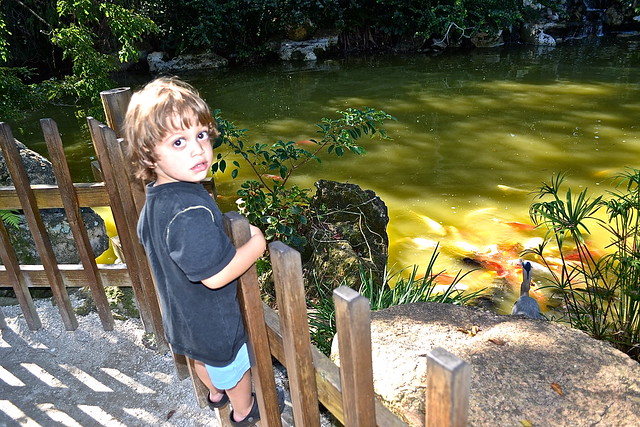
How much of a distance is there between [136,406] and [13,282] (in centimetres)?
101

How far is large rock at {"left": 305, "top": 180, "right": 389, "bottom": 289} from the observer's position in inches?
124

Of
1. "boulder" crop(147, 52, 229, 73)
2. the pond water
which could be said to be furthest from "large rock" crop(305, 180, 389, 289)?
"boulder" crop(147, 52, 229, 73)

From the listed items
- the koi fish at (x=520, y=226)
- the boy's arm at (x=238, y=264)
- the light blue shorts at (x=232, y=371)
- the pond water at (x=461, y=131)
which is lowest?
the koi fish at (x=520, y=226)

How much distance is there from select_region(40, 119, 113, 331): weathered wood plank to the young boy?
0.90m

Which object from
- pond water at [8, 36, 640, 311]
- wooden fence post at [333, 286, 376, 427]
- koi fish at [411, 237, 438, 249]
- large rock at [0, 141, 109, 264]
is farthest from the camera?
pond water at [8, 36, 640, 311]

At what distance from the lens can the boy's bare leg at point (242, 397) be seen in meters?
1.74

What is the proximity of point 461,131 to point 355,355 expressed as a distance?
6417 mm

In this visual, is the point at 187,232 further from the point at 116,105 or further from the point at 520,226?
the point at 520,226

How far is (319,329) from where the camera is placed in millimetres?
2672

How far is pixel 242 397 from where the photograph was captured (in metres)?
1.77

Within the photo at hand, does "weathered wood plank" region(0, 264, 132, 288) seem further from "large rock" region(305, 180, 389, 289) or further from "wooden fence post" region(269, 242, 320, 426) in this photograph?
"wooden fence post" region(269, 242, 320, 426)

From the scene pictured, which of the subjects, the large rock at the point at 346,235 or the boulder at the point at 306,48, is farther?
the boulder at the point at 306,48

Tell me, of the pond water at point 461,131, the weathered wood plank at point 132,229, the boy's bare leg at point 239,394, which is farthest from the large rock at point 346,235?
the boy's bare leg at point 239,394

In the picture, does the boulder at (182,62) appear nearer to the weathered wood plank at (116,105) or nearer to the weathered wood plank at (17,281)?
the weathered wood plank at (17,281)
